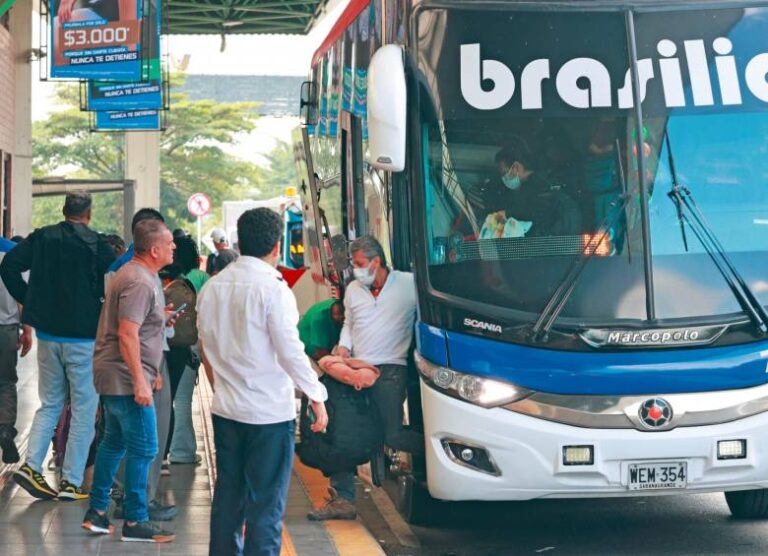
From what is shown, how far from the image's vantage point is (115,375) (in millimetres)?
8031

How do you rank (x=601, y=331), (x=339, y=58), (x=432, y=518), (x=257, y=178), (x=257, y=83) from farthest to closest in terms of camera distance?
1. (x=257, y=83)
2. (x=257, y=178)
3. (x=339, y=58)
4. (x=432, y=518)
5. (x=601, y=331)

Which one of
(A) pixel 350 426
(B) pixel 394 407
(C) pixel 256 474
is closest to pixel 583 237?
(B) pixel 394 407

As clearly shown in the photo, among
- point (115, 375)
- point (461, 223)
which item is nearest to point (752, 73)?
point (461, 223)

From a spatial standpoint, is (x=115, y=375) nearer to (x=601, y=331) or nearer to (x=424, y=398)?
(x=424, y=398)

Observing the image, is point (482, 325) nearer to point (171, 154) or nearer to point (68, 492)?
point (68, 492)

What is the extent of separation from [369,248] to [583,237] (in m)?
1.38

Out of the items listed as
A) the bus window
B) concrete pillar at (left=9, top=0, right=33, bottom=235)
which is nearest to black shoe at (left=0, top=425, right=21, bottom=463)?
the bus window

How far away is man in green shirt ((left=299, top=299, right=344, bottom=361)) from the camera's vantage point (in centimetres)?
952

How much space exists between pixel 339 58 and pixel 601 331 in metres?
4.74

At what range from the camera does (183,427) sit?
37.0ft

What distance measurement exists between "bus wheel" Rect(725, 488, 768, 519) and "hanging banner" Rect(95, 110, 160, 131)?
1881 cm

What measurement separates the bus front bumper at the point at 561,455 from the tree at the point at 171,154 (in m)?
60.3

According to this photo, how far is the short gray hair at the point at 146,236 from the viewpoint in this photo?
8070mm

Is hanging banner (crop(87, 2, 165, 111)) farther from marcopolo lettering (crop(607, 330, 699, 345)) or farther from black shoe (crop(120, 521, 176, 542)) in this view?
marcopolo lettering (crop(607, 330, 699, 345))
